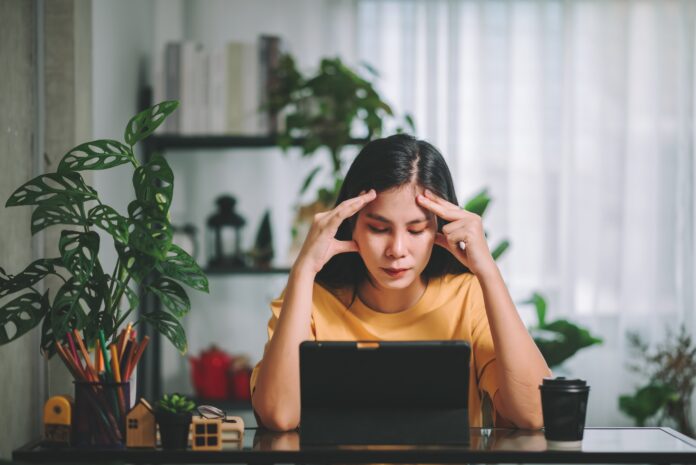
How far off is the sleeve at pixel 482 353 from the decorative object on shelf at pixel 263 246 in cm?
153

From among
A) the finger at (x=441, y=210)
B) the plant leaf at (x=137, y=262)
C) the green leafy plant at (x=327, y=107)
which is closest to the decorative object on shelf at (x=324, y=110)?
the green leafy plant at (x=327, y=107)

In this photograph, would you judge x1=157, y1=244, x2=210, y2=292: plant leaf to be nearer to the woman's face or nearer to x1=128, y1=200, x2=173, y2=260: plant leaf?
x1=128, y1=200, x2=173, y2=260: plant leaf

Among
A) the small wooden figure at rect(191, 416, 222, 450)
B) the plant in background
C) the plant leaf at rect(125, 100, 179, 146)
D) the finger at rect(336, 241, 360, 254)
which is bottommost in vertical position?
the plant in background

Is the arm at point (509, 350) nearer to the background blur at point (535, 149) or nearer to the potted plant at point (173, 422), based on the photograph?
the potted plant at point (173, 422)

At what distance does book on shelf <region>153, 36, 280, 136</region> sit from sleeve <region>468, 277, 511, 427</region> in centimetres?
156

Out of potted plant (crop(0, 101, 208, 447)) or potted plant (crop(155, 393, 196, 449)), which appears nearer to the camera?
potted plant (crop(155, 393, 196, 449))

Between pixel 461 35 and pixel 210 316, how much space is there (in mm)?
1636

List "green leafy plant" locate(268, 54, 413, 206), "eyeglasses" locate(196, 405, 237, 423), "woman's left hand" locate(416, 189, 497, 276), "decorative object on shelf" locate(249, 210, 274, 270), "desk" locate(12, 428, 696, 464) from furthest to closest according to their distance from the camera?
"decorative object on shelf" locate(249, 210, 274, 270) → "green leafy plant" locate(268, 54, 413, 206) → "woman's left hand" locate(416, 189, 497, 276) → "eyeglasses" locate(196, 405, 237, 423) → "desk" locate(12, 428, 696, 464)

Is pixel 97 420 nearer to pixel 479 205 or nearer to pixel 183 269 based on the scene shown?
pixel 183 269

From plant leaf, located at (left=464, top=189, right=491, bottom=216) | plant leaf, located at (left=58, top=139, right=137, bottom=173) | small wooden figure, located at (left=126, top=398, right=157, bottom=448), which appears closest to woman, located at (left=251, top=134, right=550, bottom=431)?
small wooden figure, located at (left=126, top=398, right=157, bottom=448)

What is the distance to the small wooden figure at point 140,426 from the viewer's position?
4.17ft

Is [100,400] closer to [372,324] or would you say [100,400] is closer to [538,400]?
[372,324]

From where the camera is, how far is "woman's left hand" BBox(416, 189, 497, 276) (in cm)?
154

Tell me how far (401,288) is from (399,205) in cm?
17
